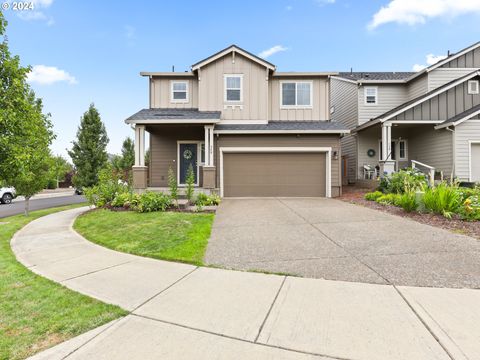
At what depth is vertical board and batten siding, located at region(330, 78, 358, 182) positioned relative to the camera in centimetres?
1694

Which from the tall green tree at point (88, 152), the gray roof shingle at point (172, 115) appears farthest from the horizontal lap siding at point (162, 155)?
the tall green tree at point (88, 152)

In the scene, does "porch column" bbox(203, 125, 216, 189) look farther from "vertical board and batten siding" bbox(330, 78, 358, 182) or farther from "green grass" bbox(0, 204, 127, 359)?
"vertical board and batten siding" bbox(330, 78, 358, 182)

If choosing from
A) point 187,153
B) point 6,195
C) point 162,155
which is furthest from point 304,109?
point 6,195

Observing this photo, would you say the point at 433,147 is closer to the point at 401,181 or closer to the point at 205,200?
the point at 401,181

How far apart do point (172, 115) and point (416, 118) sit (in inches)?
478

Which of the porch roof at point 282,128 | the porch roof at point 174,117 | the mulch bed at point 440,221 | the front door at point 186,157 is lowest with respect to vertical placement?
the mulch bed at point 440,221

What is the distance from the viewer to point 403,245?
5.07 metres

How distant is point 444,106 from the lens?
1325 cm

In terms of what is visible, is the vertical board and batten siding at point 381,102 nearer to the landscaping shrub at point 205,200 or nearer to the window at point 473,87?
the window at point 473,87

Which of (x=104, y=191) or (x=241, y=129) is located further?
(x=241, y=129)

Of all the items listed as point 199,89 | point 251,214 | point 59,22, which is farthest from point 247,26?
point 251,214

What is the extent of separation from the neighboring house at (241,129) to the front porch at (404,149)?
2.63 m

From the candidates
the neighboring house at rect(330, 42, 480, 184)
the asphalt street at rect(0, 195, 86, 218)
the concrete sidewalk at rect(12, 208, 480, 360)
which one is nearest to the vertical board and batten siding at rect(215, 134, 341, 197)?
the neighboring house at rect(330, 42, 480, 184)

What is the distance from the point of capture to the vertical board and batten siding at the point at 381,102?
16578 millimetres
